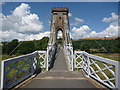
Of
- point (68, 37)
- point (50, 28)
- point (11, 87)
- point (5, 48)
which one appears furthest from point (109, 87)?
point (5, 48)

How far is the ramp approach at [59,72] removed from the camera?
6.98ft

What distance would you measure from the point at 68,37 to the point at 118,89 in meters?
12.4

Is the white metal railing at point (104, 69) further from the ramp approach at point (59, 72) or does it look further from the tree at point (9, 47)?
the tree at point (9, 47)

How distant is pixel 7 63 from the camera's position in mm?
2041

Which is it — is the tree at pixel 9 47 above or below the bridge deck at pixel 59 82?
above

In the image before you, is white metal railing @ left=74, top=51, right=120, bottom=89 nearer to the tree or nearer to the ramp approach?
the ramp approach

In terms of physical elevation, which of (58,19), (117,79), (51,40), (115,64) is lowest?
(117,79)

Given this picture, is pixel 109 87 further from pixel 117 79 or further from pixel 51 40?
pixel 51 40

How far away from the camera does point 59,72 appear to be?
3.76 m

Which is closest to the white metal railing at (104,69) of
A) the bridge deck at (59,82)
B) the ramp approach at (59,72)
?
the ramp approach at (59,72)

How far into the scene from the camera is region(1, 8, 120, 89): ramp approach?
213cm

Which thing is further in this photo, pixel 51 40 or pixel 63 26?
pixel 63 26

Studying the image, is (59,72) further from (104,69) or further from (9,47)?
(9,47)

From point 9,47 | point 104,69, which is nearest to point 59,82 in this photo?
point 104,69
